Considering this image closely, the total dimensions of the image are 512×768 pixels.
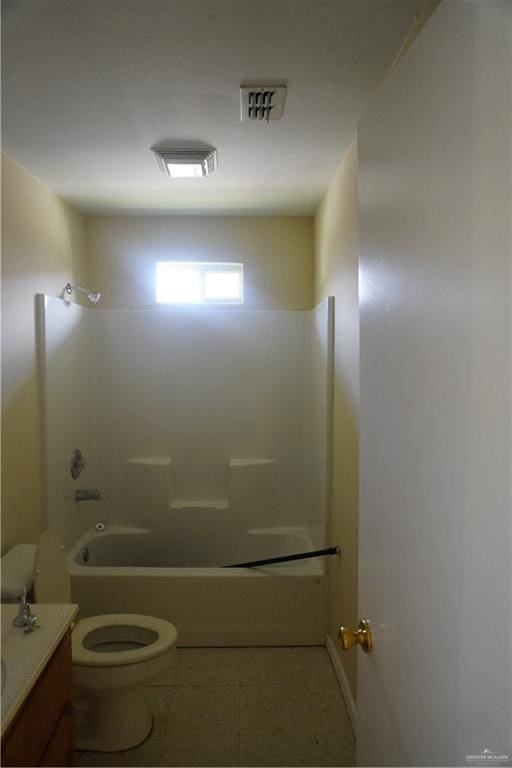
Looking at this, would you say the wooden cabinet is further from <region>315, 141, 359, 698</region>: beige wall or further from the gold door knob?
<region>315, 141, 359, 698</region>: beige wall

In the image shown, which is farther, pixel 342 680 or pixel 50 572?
pixel 342 680

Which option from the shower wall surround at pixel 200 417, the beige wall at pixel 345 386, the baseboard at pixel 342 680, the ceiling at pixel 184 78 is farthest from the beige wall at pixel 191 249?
the baseboard at pixel 342 680

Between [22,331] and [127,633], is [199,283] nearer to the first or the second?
[22,331]

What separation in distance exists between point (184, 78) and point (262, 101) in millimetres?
295

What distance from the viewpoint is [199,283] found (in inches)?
129

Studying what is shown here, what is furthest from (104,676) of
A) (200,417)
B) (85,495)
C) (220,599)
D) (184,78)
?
(184,78)

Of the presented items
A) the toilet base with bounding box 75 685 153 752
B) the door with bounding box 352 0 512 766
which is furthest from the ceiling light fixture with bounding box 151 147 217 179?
the toilet base with bounding box 75 685 153 752

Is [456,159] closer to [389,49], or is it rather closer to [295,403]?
[389,49]

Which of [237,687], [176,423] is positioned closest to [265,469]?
[176,423]

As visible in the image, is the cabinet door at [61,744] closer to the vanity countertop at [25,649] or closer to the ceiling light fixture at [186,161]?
the vanity countertop at [25,649]

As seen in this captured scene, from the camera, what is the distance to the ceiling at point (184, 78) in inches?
49.6

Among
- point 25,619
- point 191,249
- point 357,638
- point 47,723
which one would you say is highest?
point 191,249

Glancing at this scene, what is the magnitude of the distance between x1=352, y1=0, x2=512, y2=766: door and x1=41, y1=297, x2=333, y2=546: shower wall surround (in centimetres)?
222

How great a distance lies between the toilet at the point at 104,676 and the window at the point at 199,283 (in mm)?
1874
